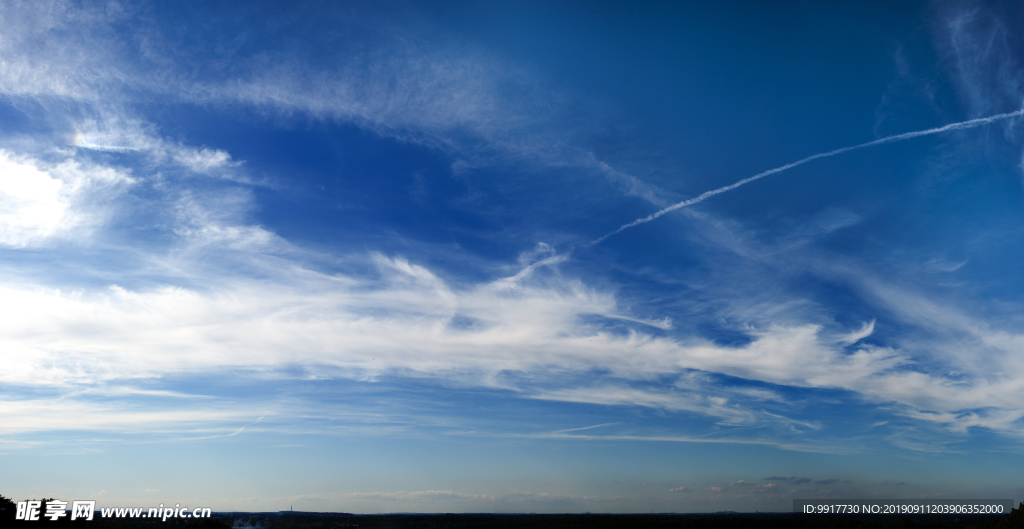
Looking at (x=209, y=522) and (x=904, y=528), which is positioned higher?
(x=209, y=522)

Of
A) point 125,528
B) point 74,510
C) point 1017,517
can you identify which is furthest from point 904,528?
point 125,528

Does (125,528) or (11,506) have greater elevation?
(11,506)

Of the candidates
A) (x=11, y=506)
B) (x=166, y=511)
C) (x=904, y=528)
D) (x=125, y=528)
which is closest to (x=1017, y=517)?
(x=904, y=528)

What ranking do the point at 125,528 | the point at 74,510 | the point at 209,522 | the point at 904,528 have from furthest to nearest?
the point at 125,528 < the point at 904,528 < the point at 209,522 < the point at 74,510

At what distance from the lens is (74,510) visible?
263 ft

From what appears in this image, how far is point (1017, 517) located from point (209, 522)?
477 feet

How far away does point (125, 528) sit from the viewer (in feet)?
645

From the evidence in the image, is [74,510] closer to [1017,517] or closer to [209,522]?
[209,522]

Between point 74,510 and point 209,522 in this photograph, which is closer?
point 74,510

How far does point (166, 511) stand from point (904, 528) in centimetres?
20093

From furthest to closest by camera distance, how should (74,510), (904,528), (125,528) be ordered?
(125,528), (904,528), (74,510)

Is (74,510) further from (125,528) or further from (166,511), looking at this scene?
(125,528)

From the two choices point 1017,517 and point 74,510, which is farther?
point 1017,517

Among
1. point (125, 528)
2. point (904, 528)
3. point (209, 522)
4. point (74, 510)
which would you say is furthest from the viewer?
point (125, 528)
